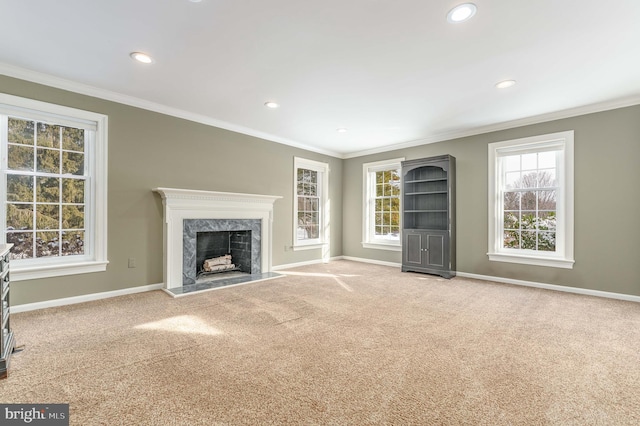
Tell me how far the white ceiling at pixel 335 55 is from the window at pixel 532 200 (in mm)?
543

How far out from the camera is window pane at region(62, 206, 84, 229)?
3.58 m

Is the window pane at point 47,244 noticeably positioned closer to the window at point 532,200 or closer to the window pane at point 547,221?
the window at point 532,200

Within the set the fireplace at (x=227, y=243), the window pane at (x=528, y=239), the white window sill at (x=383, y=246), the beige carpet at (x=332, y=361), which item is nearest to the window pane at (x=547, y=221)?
the window pane at (x=528, y=239)

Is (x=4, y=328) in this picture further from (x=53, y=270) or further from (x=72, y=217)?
(x=72, y=217)

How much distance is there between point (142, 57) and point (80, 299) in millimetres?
2902

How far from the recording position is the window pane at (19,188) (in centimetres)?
324

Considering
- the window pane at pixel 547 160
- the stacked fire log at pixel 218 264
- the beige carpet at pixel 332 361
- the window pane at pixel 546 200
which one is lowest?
the beige carpet at pixel 332 361

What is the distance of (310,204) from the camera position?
21.7 feet

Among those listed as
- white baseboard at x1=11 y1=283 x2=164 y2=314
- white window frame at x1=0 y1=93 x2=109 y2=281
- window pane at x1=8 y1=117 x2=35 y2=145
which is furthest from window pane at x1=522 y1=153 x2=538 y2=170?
window pane at x1=8 y1=117 x2=35 y2=145

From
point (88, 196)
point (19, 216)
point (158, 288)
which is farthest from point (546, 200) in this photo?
point (19, 216)

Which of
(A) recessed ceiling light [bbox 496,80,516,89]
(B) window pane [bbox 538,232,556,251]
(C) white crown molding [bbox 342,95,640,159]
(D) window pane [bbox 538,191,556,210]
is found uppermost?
(A) recessed ceiling light [bbox 496,80,516,89]

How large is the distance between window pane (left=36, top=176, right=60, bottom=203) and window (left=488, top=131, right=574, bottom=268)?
244 inches

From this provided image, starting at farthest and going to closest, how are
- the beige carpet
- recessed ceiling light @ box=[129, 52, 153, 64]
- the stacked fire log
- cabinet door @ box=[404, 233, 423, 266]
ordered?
cabinet door @ box=[404, 233, 423, 266], the stacked fire log, recessed ceiling light @ box=[129, 52, 153, 64], the beige carpet

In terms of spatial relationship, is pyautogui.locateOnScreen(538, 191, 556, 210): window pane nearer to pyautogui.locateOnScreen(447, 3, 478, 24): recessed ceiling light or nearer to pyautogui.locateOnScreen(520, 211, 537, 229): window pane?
pyautogui.locateOnScreen(520, 211, 537, 229): window pane
